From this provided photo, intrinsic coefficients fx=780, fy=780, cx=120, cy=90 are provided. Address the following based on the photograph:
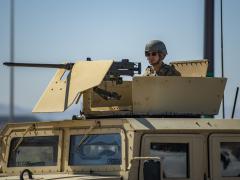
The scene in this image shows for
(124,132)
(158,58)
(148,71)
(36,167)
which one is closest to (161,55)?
(158,58)

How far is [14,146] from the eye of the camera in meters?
9.23

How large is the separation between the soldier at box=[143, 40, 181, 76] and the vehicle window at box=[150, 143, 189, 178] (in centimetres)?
143

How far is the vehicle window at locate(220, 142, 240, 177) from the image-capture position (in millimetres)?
8383

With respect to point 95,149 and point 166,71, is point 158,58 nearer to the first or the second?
point 166,71

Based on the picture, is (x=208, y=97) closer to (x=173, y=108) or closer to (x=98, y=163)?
(x=173, y=108)

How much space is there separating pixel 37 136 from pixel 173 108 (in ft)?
5.26

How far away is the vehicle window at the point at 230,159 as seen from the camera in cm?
838

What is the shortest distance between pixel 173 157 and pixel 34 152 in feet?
5.75

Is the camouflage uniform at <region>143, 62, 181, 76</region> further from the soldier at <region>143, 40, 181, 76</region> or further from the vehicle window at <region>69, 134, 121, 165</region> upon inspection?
the vehicle window at <region>69, 134, 121, 165</region>

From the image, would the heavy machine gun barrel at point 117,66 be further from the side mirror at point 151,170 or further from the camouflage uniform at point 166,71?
the side mirror at point 151,170

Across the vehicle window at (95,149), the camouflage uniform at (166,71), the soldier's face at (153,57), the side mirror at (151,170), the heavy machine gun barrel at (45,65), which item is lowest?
the side mirror at (151,170)

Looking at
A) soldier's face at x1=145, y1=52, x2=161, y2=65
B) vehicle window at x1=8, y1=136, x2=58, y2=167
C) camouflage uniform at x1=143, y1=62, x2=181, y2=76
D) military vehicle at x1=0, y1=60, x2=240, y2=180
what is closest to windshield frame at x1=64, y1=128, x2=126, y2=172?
military vehicle at x1=0, y1=60, x2=240, y2=180

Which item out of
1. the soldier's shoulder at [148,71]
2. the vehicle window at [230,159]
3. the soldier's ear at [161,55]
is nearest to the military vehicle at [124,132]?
the vehicle window at [230,159]

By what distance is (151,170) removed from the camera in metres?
7.46
